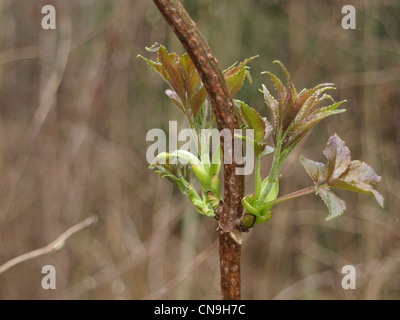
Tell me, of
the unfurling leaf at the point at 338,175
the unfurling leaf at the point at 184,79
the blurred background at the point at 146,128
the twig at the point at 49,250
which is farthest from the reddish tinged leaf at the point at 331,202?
the blurred background at the point at 146,128

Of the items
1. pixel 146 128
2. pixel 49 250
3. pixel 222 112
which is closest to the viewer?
pixel 222 112

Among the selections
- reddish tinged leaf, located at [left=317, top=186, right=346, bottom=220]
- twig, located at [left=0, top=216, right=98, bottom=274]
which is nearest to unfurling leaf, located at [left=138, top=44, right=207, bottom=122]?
reddish tinged leaf, located at [left=317, top=186, right=346, bottom=220]

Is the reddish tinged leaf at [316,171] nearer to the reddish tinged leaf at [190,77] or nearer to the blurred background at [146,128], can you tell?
the reddish tinged leaf at [190,77]

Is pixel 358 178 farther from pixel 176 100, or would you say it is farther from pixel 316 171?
pixel 176 100

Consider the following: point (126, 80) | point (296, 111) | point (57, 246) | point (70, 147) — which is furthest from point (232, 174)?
point (126, 80)

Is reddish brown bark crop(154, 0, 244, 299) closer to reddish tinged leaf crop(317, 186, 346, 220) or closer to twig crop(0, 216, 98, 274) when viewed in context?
reddish tinged leaf crop(317, 186, 346, 220)

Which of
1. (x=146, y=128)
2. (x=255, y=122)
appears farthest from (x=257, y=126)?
(x=146, y=128)

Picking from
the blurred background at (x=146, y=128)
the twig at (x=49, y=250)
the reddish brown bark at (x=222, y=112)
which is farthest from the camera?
the blurred background at (x=146, y=128)
